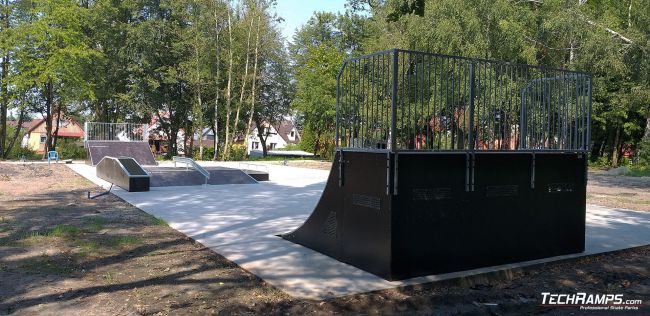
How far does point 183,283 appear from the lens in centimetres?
529

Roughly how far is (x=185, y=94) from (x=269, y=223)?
1369 inches

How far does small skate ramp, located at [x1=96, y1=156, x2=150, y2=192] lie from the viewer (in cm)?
1416

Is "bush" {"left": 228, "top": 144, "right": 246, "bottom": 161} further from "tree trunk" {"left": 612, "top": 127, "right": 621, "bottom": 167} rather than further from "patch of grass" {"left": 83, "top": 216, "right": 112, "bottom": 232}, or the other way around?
"patch of grass" {"left": 83, "top": 216, "right": 112, "bottom": 232}

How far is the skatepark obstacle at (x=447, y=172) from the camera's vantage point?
5520 mm

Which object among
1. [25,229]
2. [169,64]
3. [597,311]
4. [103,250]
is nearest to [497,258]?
[597,311]

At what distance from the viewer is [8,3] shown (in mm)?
34094

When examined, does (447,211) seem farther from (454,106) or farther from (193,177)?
(193,177)

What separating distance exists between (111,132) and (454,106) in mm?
26670

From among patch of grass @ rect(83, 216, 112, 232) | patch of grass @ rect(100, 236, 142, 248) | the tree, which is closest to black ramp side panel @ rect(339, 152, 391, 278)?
patch of grass @ rect(100, 236, 142, 248)

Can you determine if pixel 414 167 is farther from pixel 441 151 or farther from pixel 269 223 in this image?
pixel 269 223

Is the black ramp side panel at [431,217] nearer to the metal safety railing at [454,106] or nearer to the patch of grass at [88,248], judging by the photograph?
the metal safety railing at [454,106]

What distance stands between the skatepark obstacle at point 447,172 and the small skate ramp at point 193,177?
9457 millimetres

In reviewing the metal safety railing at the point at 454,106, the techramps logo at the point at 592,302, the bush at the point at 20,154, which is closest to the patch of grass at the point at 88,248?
the metal safety railing at the point at 454,106

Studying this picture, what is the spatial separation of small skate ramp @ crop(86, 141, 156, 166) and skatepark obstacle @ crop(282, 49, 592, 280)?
19.5 m
